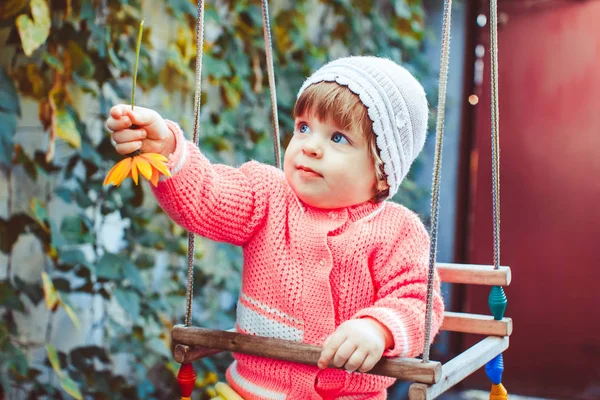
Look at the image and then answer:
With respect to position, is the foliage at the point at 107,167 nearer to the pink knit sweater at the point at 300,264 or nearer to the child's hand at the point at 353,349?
the pink knit sweater at the point at 300,264

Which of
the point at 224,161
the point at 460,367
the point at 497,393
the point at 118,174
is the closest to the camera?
the point at 118,174

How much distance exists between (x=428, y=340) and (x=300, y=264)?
23 centimetres

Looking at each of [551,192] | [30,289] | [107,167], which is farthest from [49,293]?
[551,192]

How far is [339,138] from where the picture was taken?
3.07 feet

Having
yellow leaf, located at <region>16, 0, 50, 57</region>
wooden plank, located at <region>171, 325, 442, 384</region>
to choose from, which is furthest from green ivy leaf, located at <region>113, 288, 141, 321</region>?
wooden plank, located at <region>171, 325, 442, 384</region>

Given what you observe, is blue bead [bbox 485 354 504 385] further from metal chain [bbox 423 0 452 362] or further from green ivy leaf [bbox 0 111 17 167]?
green ivy leaf [bbox 0 111 17 167]

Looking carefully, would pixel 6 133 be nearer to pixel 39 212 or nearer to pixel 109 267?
pixel 39 212

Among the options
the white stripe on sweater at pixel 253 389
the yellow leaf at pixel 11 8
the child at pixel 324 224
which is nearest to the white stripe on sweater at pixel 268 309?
the child at pixel 324 224

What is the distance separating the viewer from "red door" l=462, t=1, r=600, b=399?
2621mm

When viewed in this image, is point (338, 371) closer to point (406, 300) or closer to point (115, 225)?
point (406, 300)

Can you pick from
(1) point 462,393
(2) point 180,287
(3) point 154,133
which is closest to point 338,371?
(3) point 154,133

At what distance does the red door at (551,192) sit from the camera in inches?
103

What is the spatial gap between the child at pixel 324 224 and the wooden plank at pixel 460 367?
0.05 metres

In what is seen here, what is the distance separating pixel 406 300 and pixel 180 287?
1.09 metres
